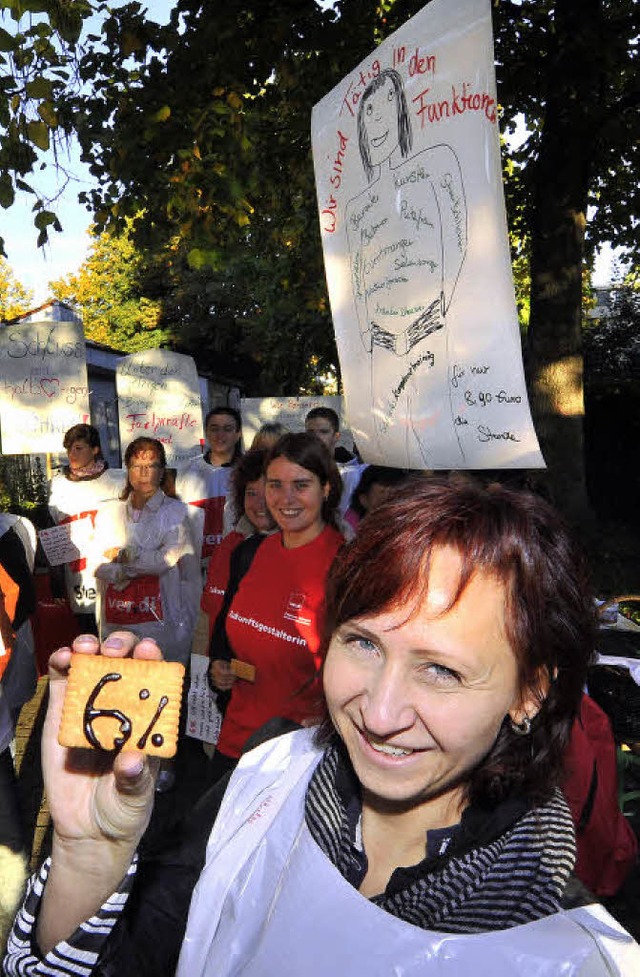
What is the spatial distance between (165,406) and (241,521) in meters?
4.76

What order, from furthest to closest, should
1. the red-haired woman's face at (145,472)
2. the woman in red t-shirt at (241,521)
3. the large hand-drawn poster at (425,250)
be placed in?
the red-haired woman's face at (145,472) < the woman in red t-shirt at (241,521) < the large hand-drawn poster at (425,250)

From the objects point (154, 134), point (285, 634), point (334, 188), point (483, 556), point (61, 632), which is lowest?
point (61, 632)

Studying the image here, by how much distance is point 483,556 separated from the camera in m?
1.28

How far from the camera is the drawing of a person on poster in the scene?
216 cm

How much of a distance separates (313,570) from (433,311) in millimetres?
1128

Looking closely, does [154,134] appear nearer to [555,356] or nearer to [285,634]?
[555,356]

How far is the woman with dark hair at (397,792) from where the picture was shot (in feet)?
3.77

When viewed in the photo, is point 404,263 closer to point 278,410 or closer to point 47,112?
point 47,112

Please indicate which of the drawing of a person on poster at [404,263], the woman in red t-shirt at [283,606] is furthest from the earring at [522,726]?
the woman in red t-shirt at [283,606]

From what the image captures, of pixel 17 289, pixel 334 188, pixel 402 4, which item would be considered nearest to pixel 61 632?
pixel 334 188

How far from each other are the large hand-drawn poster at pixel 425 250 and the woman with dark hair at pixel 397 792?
2.23 ft

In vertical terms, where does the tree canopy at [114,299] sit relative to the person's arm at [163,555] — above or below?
above

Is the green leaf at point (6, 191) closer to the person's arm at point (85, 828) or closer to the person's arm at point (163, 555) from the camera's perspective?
the person's arm at point (163, 555)

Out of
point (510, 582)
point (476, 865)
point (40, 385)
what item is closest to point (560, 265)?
point (40, 385)
